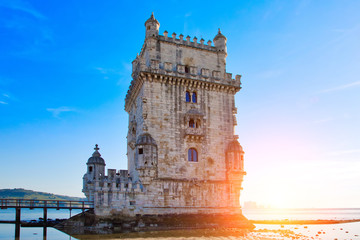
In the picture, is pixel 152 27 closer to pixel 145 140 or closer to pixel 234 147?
pixel 145 140

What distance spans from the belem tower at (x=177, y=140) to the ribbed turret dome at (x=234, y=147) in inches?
2.9

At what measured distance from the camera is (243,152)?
3531cm

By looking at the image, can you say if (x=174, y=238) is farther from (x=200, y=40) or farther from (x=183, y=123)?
(x=200, y=40)

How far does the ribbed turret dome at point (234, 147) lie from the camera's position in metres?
34.7

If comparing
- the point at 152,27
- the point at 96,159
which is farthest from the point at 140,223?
the point at 152,27

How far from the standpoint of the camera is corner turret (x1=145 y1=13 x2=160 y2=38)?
35312mm

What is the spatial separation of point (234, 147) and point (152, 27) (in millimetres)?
15371

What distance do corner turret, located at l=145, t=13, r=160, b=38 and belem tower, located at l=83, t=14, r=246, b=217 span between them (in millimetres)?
107

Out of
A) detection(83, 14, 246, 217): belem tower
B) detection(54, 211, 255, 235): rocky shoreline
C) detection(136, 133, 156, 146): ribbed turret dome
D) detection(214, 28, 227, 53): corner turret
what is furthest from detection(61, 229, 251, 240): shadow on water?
detection(214, 28, 227, 53): corner turret

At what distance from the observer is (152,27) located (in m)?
35.5

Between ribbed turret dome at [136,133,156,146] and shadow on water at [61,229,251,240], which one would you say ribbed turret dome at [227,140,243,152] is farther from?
ribbed turret dome at [136,133,156,146]

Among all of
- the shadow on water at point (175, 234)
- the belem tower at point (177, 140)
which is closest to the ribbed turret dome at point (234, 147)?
the belem tower at point (177, 140)

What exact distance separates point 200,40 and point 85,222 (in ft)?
74.3

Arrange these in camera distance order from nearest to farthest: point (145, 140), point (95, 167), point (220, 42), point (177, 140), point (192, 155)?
point (145, 140)
point (177, 140)
point (192, 155)
point (95, 167)
point (220, 42)
